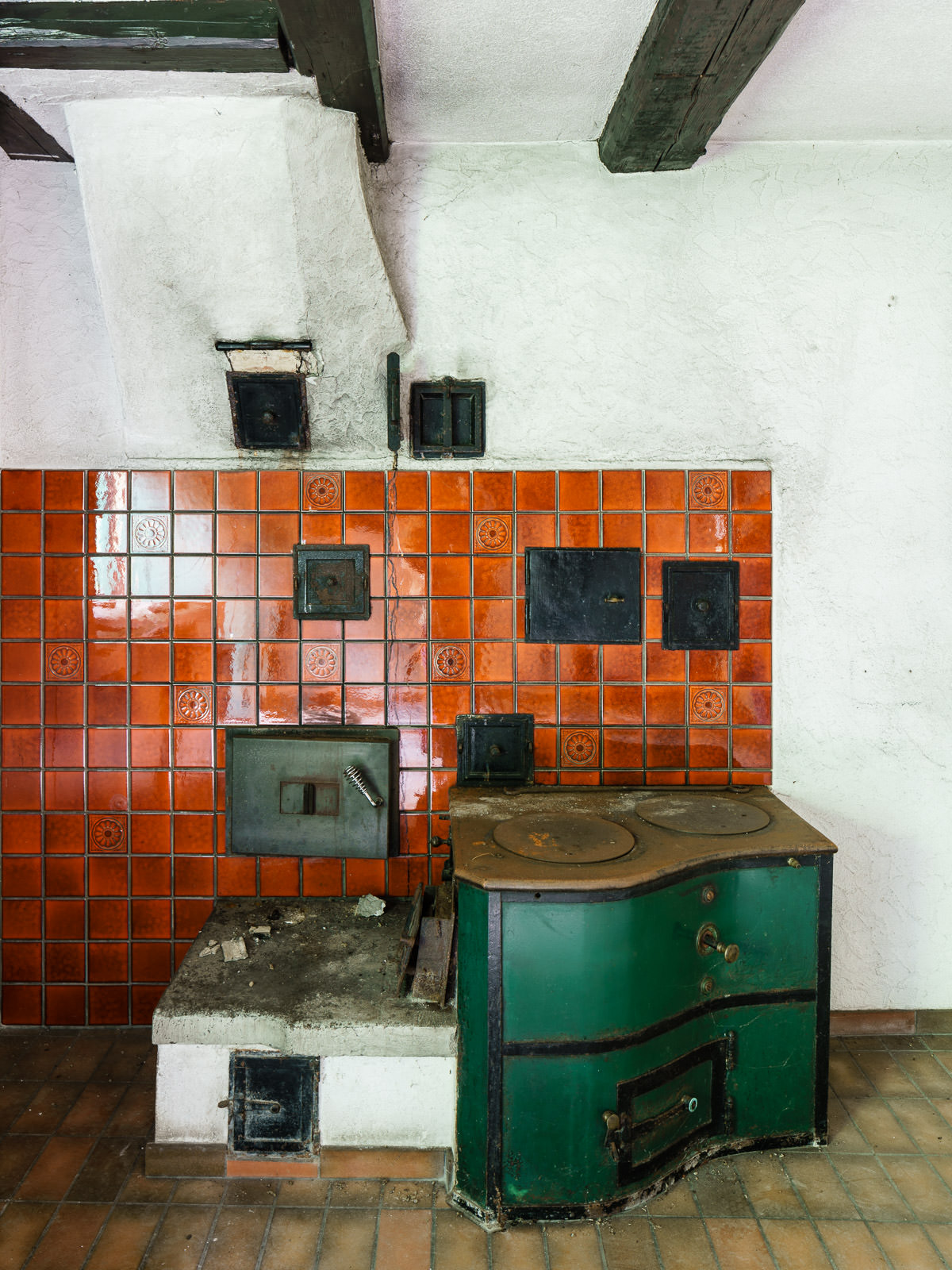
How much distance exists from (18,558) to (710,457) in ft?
7.59

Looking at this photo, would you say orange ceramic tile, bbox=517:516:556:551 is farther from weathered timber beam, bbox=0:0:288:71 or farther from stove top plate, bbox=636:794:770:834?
weathered timber beam, bbox=0:0:288:71

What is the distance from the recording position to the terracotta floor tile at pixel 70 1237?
1707mm

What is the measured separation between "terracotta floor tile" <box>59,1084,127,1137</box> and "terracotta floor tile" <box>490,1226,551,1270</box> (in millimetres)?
1132

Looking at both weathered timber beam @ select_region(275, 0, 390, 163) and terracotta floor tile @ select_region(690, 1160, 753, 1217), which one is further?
terracotta floor tile @ select_region(690, 1160, 753, 1217)

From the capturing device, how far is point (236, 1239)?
69.9 inches

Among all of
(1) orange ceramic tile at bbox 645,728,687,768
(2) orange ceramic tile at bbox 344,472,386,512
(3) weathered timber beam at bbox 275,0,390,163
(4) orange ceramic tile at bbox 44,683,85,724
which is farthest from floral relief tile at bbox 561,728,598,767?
(3) weathered timber beam at bbox 275,0,390,163

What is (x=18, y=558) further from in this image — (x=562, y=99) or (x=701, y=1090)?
(x=701, y=1090)

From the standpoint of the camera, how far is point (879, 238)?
8.13 ft

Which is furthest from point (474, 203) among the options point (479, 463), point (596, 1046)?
point (596, 1046)

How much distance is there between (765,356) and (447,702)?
1547mm

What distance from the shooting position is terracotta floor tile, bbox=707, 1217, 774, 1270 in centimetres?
170

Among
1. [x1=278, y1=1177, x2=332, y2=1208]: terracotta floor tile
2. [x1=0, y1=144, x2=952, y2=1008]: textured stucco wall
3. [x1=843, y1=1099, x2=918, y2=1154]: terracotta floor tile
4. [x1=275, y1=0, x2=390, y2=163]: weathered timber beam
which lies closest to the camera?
[x1=275, y1=0, x2=390, y2=163]: weathered timber beam

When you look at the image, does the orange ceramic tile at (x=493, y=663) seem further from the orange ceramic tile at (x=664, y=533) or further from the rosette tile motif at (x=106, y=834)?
the rosette tile motif at (x=106, y=834)

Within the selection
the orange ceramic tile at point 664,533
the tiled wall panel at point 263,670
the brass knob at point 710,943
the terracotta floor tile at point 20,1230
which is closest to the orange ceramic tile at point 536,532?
the tiled wall panel at point 263,670
